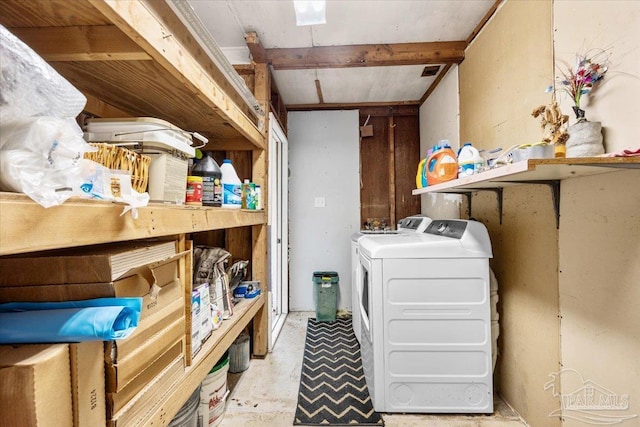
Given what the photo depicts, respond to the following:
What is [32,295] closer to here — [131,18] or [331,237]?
[131,18]

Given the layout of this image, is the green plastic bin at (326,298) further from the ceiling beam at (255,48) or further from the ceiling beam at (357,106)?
the ceiling beam at (255,48)

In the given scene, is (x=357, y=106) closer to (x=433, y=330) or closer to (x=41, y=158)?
(x=433, y=330)

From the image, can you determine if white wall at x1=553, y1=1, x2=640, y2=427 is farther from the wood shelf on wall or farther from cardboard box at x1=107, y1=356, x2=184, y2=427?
cardboard box at x1=107, y1=356, x2=184, y2=427

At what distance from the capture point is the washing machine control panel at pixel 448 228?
1.73 metres

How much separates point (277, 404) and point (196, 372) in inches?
32.4

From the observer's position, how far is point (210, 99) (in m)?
1.19

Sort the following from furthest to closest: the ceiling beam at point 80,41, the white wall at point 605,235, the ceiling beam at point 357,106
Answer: the ceiling beam at point 357,106
the white wall at point 605,235
the ceiling beam at point 80,41

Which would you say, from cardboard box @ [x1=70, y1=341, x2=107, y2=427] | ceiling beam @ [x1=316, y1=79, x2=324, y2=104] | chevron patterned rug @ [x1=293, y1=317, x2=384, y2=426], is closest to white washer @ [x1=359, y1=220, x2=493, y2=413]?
chevron patterned rug @ [x1=293, y1=317, x2=384, y2=426]

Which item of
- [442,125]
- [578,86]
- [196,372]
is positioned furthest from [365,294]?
[442,125]

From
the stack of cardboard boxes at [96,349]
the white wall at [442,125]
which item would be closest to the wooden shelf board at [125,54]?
the stack of cardboard boxes at [96,349]

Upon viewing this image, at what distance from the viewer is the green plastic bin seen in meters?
3.05

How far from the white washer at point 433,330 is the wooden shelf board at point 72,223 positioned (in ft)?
3.75

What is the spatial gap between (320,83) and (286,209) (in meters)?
1.35

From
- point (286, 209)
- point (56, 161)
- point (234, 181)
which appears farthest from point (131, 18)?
point (286, 209)
